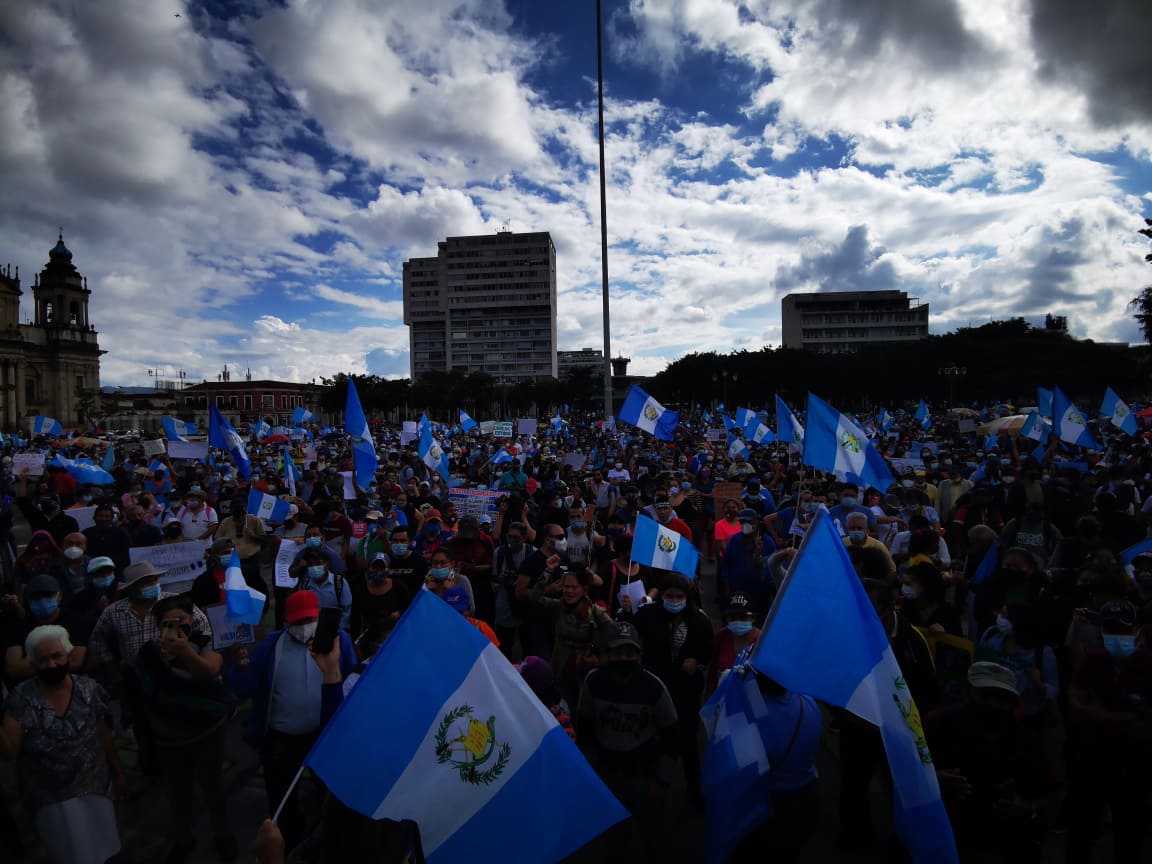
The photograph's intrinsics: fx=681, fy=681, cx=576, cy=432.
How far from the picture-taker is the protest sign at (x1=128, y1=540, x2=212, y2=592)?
6.18 meters

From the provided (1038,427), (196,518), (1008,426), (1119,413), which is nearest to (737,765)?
(196,518)

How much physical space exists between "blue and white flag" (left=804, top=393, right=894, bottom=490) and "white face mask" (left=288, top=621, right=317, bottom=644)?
554 cm

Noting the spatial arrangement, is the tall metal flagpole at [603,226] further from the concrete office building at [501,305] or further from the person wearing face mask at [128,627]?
the concrete office building at [501,305]

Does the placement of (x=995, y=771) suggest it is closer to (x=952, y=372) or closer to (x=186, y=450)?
(x=186, y=450)

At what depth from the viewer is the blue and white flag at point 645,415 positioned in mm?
12781

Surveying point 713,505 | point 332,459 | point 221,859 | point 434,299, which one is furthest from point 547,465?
point 434,299

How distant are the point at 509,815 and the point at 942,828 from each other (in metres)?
1.83

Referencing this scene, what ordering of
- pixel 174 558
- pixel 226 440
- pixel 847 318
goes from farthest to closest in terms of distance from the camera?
1. pixel 847 318
2. pixel 226 440
3. pixel 174 558

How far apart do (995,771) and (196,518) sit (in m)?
8.82

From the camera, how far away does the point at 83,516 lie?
8.37 meters

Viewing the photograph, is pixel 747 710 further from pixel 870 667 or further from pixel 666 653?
pixel 666 653

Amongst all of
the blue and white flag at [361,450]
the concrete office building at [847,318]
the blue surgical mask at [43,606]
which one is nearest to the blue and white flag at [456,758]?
the blue surgical mask at [43,606]

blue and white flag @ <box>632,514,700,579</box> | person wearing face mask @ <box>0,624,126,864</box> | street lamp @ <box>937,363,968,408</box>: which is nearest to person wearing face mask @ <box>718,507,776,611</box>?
blue and white flag @ <box>632,514,700,579</box>

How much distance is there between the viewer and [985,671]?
126 inches
